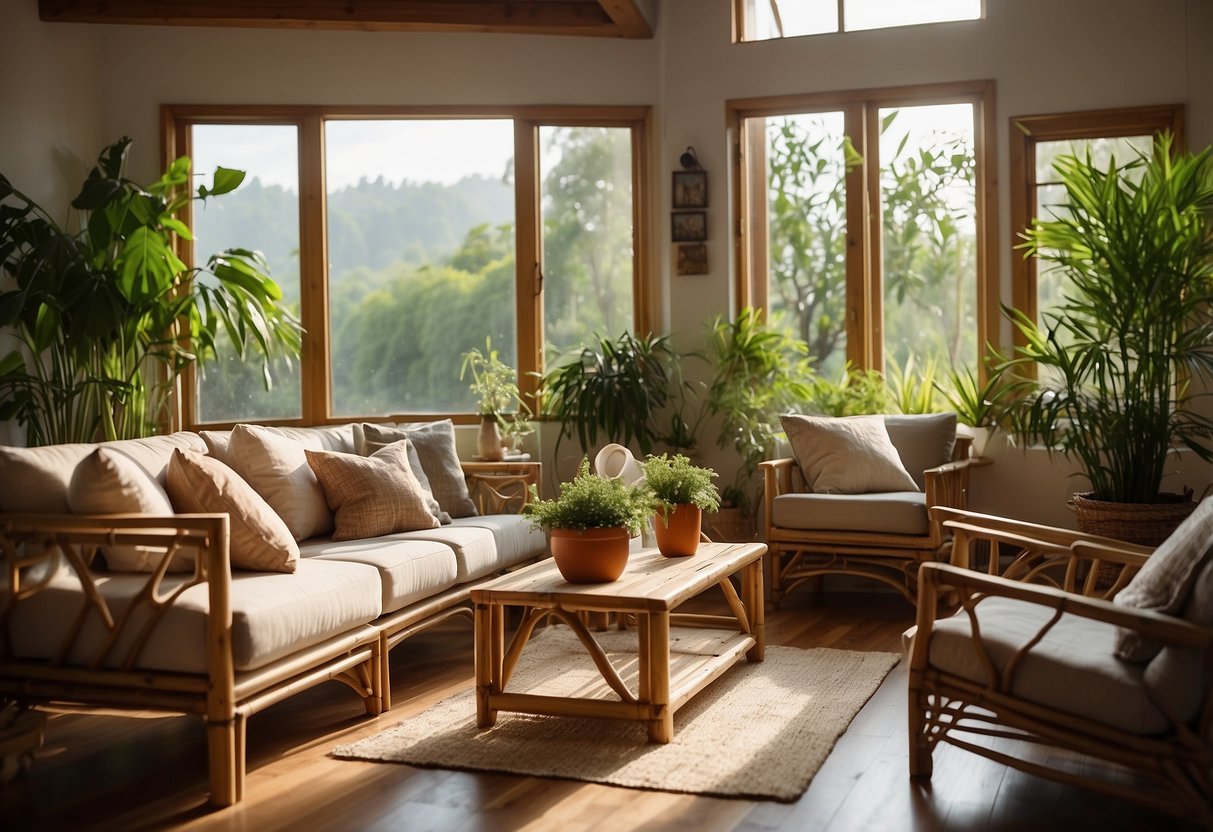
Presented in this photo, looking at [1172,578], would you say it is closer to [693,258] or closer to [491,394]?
[693,258]

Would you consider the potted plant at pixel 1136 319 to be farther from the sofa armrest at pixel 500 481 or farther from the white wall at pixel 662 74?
the sofa armrest at pixel 500 481

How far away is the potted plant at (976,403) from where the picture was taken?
19.4 ft

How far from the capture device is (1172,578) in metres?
2.61

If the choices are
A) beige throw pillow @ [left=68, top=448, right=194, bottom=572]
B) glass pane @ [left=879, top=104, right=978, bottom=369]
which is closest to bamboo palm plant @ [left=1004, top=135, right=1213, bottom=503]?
glass pane @ [left=879, top=104, right=978, bottom=369]

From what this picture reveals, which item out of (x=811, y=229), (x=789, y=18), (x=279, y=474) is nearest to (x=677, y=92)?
(x=789, y=18)

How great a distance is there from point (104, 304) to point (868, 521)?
3647 millimetres

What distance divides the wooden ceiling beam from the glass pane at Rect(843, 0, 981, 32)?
1134mm

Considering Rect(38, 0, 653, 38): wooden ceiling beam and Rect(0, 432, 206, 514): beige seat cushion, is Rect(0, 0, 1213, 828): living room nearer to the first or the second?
Rect(38, 0, 653, 38): wooden ceiling beam

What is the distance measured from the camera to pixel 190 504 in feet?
11.6

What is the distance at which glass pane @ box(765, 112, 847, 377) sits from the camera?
628 cm

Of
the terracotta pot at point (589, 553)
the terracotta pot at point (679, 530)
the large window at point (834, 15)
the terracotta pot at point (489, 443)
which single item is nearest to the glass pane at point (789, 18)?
the large window at point (834, 15)

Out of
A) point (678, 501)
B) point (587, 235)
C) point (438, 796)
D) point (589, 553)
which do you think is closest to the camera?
→ point (438, 796)

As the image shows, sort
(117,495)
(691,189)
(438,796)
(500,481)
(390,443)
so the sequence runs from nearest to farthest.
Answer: (438,796) < (117,495) < (390,443) < (500,481) < (691,189)

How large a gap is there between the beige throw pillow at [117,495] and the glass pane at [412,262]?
320cm
